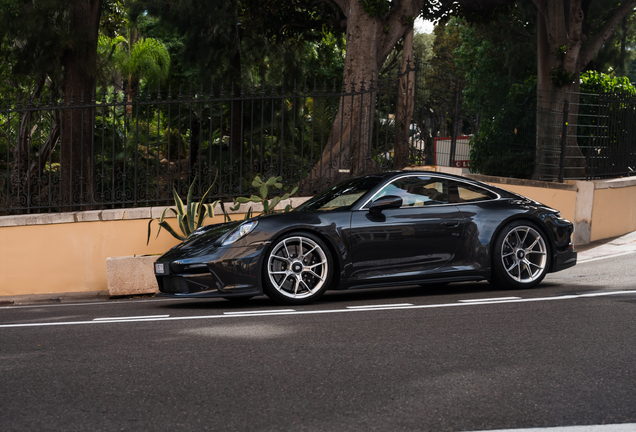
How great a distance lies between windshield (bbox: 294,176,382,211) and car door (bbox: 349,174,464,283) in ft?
0.64

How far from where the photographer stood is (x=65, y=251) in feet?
33.1

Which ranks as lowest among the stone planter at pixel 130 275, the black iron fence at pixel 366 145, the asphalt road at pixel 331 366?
the stone planter at pixel 130 275

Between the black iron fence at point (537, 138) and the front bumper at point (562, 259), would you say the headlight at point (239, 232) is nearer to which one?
the front bumper at point (562, 259)

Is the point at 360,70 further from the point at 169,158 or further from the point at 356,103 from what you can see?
the point at 169,158

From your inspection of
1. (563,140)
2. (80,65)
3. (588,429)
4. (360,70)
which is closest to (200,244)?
(588,429)

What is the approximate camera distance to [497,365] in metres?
4.38

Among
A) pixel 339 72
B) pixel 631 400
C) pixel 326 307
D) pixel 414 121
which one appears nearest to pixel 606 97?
pixel 414 121

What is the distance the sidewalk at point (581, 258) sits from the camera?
31.2ft

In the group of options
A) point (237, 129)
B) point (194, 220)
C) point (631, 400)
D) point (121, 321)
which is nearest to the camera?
point (631, 400)

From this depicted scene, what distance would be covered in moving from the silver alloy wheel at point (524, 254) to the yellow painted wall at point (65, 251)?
486 cm

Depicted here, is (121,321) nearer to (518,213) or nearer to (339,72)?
(518,213)

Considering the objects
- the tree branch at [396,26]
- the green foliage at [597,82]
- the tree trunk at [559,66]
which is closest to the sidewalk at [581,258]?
the tree trunk at [559,66]

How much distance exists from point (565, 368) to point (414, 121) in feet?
27.3

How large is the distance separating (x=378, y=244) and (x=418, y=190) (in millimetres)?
892
